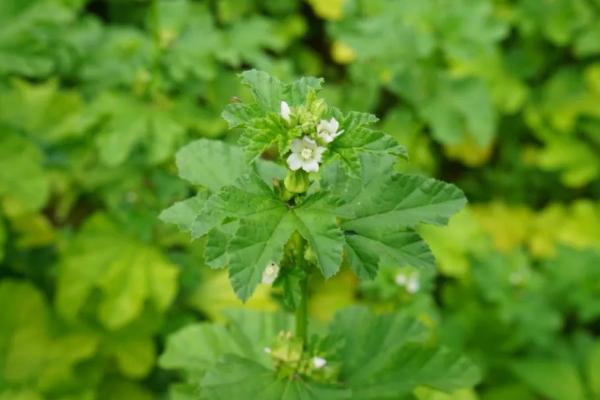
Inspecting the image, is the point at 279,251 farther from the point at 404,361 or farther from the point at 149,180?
the point at 149,180

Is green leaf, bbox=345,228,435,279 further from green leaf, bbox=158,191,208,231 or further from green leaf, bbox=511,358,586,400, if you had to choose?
green leaf, bbox=511,358,586,400

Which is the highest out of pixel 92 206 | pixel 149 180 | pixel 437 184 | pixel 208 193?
pixel 437 184

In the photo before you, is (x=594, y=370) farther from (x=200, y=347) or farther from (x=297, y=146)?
(x=297, y=146)

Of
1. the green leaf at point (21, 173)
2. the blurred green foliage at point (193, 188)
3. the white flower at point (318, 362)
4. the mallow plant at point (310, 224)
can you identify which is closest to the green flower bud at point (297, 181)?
the mallow plant at point (310, 224)

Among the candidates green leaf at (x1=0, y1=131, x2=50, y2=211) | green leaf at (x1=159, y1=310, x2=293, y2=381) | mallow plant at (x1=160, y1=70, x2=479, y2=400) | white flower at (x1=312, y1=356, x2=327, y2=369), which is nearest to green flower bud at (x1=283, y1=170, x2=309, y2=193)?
mallow plant at (x1=160, y1=70, x2=479, y2=400)

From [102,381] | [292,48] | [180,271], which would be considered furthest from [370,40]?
[102,381]

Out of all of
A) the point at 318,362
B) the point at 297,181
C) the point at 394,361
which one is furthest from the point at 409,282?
the point at 297,181
